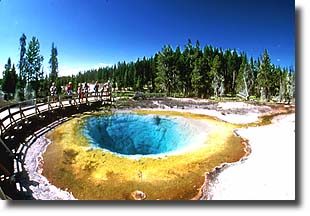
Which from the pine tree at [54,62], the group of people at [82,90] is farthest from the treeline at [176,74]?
the group of people at [82,90]

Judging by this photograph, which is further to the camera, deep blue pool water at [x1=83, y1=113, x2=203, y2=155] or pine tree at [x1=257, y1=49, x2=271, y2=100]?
deep blue pool water at [x1=83, y1=113, x2=203, y2=155]

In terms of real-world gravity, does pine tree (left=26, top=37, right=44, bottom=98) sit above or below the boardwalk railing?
above

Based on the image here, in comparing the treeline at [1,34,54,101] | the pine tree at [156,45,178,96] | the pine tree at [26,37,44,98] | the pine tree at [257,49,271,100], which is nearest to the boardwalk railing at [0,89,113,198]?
the treeline at [1,34,54,101]

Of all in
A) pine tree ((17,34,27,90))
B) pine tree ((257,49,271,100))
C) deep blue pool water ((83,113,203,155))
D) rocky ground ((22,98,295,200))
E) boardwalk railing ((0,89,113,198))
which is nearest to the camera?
rocky ground ((22,98,295,200))

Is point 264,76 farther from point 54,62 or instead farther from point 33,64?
point 33,64

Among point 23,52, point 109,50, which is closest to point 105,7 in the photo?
point 109,50

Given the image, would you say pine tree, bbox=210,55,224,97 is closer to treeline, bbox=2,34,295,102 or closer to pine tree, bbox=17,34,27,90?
treeline, bbox=2,34,295,102
